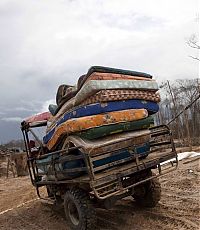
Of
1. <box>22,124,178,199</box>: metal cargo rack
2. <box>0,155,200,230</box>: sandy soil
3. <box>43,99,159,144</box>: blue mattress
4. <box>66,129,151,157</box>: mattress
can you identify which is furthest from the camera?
<box>0,155,200,230</box>: sandy soil

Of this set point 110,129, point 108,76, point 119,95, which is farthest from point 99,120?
point 108,76

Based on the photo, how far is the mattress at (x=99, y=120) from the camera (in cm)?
452

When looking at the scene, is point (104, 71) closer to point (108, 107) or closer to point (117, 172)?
point (108, 107)

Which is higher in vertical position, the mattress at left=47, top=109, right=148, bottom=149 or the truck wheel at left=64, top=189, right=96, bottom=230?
the mattress at left=47, top=109, right=148, bottom=149

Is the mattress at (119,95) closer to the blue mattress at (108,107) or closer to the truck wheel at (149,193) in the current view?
the blue mattress at (108,107)

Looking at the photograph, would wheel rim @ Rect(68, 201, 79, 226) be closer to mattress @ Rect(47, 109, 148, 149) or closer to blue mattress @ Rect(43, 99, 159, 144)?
mattress @ Rect(47, 109, 148, 149)

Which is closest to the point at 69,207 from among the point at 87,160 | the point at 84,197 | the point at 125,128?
the point at 84,197

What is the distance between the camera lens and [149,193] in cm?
559

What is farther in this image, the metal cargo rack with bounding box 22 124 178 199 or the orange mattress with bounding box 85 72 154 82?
the orange mattress with bounding box 85 72 154 82

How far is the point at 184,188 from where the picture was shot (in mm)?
6676

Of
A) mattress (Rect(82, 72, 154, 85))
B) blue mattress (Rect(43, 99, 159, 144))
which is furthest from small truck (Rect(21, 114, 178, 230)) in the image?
mattress (Rect(82, 72, 154, 85))

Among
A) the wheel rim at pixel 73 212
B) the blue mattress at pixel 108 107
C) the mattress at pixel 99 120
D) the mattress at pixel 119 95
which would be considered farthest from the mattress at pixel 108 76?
the wheel rim at pixel 73 212

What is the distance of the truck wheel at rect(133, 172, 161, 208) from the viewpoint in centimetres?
556

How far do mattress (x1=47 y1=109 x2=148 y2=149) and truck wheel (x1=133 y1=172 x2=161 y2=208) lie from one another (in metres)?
1.35
